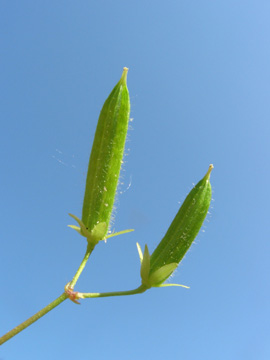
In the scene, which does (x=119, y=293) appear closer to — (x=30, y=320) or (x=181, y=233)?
(x=181, y=233)

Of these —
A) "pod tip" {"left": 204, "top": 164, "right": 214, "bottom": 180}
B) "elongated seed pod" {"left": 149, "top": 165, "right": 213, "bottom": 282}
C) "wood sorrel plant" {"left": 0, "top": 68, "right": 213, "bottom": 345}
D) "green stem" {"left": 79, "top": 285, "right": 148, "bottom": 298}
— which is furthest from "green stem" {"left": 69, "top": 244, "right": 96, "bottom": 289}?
"pod tip" {"left": 204, "top": 164, "right": 214, "bottom": 180}

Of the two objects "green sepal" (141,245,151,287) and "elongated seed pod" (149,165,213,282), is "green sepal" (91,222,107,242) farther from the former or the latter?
"elongated seed pod" (149,165,213,282)

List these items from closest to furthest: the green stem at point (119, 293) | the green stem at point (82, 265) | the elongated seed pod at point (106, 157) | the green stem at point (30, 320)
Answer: the green stem at point (30, 320) < the green stem at point (82, 265) < the green stem at point (119, 293) < the elongated seed pod at point (106, 157)

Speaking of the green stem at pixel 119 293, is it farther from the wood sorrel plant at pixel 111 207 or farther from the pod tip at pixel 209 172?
the pod tip at pixel 209 172

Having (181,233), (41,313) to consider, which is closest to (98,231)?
(181,233)

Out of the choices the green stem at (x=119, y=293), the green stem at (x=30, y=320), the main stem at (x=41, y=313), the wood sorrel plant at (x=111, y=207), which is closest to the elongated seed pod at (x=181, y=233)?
the wood sorrel plant at (x=111, y=207)

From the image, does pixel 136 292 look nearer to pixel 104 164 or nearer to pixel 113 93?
pixel 104 164

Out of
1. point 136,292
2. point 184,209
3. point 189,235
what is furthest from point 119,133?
point 136,292
